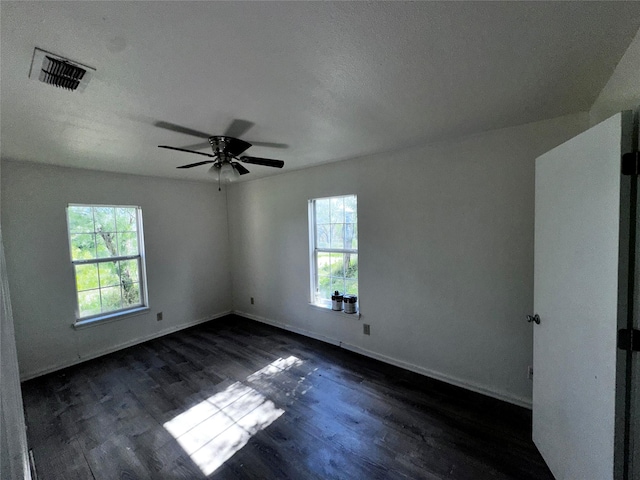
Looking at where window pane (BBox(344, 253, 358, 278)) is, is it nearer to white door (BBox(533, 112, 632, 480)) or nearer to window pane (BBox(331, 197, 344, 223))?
window pane (BBox(331, 197, 344, 223))

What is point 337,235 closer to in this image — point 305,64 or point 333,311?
point 333,311

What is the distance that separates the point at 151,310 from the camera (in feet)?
12.3

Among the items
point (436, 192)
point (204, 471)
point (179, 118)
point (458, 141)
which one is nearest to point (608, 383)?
point (436, 192)

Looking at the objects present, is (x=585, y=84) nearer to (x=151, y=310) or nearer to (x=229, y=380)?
(x=229, y=380)

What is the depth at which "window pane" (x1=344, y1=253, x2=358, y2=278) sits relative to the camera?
328 cm

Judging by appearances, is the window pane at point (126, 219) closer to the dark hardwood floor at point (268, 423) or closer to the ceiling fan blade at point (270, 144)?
the dark hardwood floor at point (268, 423)

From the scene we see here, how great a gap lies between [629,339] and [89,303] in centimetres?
471

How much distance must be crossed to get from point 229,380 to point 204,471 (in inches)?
41.1

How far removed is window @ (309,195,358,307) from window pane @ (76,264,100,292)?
2.76 meters

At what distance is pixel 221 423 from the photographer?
210 centimetres

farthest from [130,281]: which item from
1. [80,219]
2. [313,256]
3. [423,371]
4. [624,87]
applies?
[624,87]

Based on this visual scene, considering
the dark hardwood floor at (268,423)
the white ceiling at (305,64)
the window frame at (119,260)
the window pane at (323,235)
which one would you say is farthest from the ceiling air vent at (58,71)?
the window pane at (323,235)

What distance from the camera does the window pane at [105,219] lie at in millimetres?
3340

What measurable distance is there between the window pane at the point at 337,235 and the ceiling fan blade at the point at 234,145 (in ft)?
5.15
